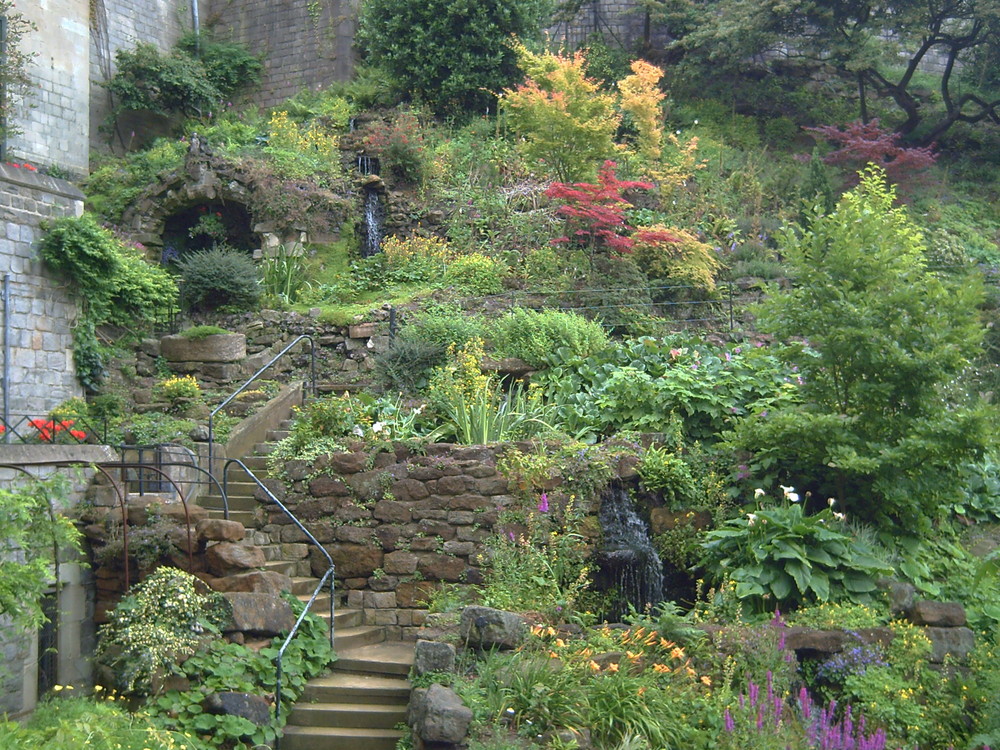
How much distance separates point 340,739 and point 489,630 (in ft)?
4.78

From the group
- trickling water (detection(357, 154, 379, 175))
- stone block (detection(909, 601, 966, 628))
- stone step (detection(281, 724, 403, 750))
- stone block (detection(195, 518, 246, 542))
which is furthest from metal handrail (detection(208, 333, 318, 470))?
stone block (detection(909, 601, 966, 628))

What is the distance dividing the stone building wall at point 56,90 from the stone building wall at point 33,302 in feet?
24.1

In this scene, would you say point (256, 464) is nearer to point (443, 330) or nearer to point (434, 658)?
point (443, 330)

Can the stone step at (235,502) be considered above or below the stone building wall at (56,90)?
below

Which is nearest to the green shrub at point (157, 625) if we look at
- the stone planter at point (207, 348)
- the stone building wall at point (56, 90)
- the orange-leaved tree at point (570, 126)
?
the stone planter at point (207, 348)

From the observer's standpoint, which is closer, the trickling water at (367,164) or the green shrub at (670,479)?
the green shrub at (670,479)

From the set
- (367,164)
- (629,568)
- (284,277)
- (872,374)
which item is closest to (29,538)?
→ (629,568)

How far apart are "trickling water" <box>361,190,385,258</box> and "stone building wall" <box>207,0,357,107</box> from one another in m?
6.25

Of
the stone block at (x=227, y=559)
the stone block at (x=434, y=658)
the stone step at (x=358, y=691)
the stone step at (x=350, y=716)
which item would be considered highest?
the stone block at (x=227, y=559)

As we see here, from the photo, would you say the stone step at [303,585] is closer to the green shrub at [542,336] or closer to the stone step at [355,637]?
the stone step at [355,637]

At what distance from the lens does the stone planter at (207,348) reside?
14281 millimetres

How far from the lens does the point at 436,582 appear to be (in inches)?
408

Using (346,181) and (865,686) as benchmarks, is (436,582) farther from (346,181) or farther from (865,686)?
(346,181)

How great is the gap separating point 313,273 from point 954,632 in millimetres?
10966
